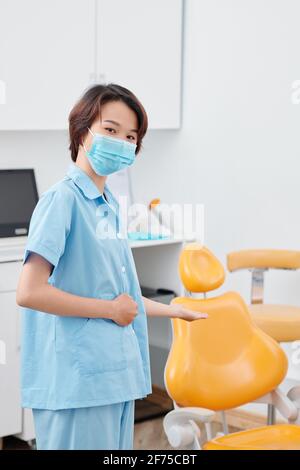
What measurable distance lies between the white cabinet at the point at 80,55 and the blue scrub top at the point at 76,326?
1442 mm

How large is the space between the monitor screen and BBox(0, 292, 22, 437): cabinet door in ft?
1.36

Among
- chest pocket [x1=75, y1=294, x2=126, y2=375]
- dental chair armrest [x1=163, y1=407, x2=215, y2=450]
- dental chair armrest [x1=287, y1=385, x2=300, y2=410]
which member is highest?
chest pocket [x1=75, y1=294, x2=126, y2=375]

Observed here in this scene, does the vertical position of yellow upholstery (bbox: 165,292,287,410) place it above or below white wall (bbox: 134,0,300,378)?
below

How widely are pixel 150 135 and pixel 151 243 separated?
0.63m

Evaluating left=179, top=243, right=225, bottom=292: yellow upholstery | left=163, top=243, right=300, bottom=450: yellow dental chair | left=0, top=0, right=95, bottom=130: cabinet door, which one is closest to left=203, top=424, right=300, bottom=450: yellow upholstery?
left=163, top=243, right=300, bottom=450: yellow dental chair

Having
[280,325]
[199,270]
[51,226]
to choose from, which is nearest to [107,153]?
[51,226]

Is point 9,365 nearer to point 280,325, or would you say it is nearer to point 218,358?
point 280,325

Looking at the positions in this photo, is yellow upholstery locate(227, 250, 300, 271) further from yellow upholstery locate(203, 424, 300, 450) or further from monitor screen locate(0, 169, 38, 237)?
yellow upholstery locate(203, 424, 300, 450)

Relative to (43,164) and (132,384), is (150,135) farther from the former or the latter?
(132,384)

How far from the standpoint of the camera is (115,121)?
6.14 feet

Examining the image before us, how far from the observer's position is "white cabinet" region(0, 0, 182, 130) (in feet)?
10.5

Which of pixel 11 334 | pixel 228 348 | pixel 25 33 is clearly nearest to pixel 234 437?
pixel 228 348

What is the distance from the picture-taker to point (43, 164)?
3674mm

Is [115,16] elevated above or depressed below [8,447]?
above
